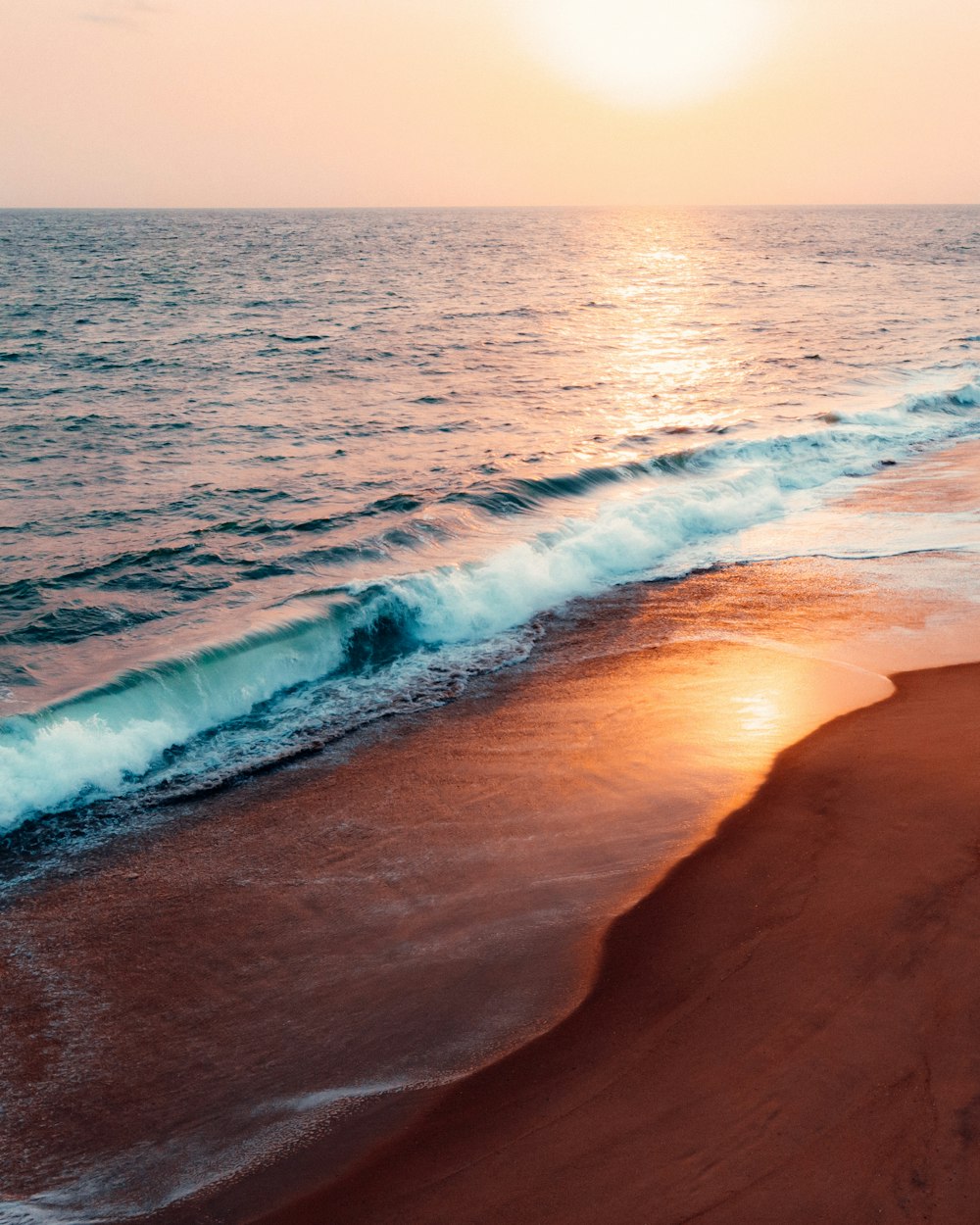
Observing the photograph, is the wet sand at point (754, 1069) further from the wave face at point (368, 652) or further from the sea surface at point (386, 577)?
the wave face at point (368, 652)

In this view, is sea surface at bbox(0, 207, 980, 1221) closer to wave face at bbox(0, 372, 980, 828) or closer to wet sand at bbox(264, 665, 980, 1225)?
wave face at bbox(0, 372, 980, 828)

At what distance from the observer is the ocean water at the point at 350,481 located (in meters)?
8.23

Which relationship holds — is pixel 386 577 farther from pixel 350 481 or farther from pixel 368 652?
pixel 350 481

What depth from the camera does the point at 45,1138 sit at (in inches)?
159

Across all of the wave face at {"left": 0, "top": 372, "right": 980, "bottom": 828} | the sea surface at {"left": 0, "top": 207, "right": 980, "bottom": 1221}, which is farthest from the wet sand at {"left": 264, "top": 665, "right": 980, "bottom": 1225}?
the wave face at {"left": 0, "top": 372, "right": 980, "bottom": 828}

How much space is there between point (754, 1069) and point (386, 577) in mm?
7204

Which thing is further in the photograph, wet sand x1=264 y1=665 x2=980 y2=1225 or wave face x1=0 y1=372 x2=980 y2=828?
wave face x1=0 y1=372 x2=980 y2=828

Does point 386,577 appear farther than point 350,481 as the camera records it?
No

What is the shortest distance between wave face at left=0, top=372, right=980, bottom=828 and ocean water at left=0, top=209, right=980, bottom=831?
0.03m

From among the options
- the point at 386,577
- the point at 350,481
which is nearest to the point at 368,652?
the point at 386,577

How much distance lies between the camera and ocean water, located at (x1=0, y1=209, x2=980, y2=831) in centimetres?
823

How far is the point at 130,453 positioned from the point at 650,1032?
13741 mm

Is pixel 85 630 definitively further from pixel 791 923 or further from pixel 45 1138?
pixel 791 923

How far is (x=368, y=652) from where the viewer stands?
9250 millimetres
